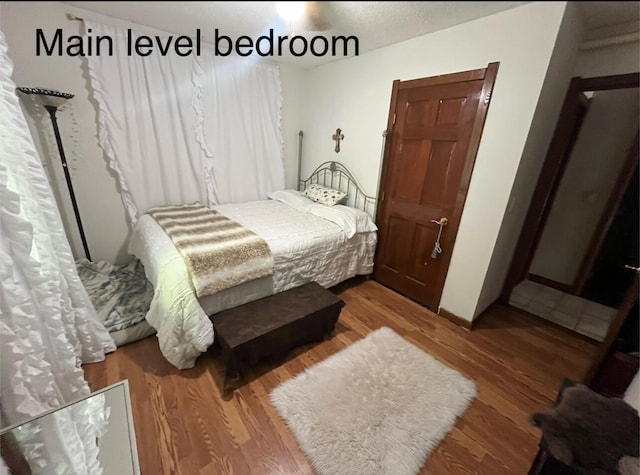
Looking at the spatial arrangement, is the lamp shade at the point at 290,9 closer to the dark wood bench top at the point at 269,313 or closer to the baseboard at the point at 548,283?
the baseboard at the point at 548,283

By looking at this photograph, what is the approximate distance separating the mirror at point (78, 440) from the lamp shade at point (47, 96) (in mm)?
1921

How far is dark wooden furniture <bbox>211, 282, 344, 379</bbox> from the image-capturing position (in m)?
1.59

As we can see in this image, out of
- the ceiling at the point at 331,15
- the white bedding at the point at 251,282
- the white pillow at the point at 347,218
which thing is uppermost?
the ceiling at the point at 331,15

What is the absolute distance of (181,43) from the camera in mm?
473

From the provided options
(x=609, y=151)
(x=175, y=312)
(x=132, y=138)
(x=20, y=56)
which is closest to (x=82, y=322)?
(x=175, y=312)

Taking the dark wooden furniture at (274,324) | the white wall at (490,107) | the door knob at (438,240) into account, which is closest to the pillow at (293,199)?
the white wall at (490,107)

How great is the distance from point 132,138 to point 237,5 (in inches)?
105

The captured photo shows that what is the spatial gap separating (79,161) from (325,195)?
215cm

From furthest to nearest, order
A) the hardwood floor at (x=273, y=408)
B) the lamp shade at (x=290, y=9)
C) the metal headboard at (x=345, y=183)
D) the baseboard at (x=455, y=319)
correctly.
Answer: the metal headboard at (x=345, y=183)
the baseboard at (x=455, y=319)
the hardwood floor at (x=273, y=408)
the lamp shade at (x=290, y=9)

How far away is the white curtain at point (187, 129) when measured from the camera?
2.32m

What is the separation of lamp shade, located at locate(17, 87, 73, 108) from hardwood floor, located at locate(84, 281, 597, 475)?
1.75m

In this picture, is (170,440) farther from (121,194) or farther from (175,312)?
(121,194)

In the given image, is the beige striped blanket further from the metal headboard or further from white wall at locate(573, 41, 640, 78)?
white wall at locate(573, 41, 640, 78)

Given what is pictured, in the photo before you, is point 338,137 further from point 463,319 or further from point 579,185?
point 579,185
